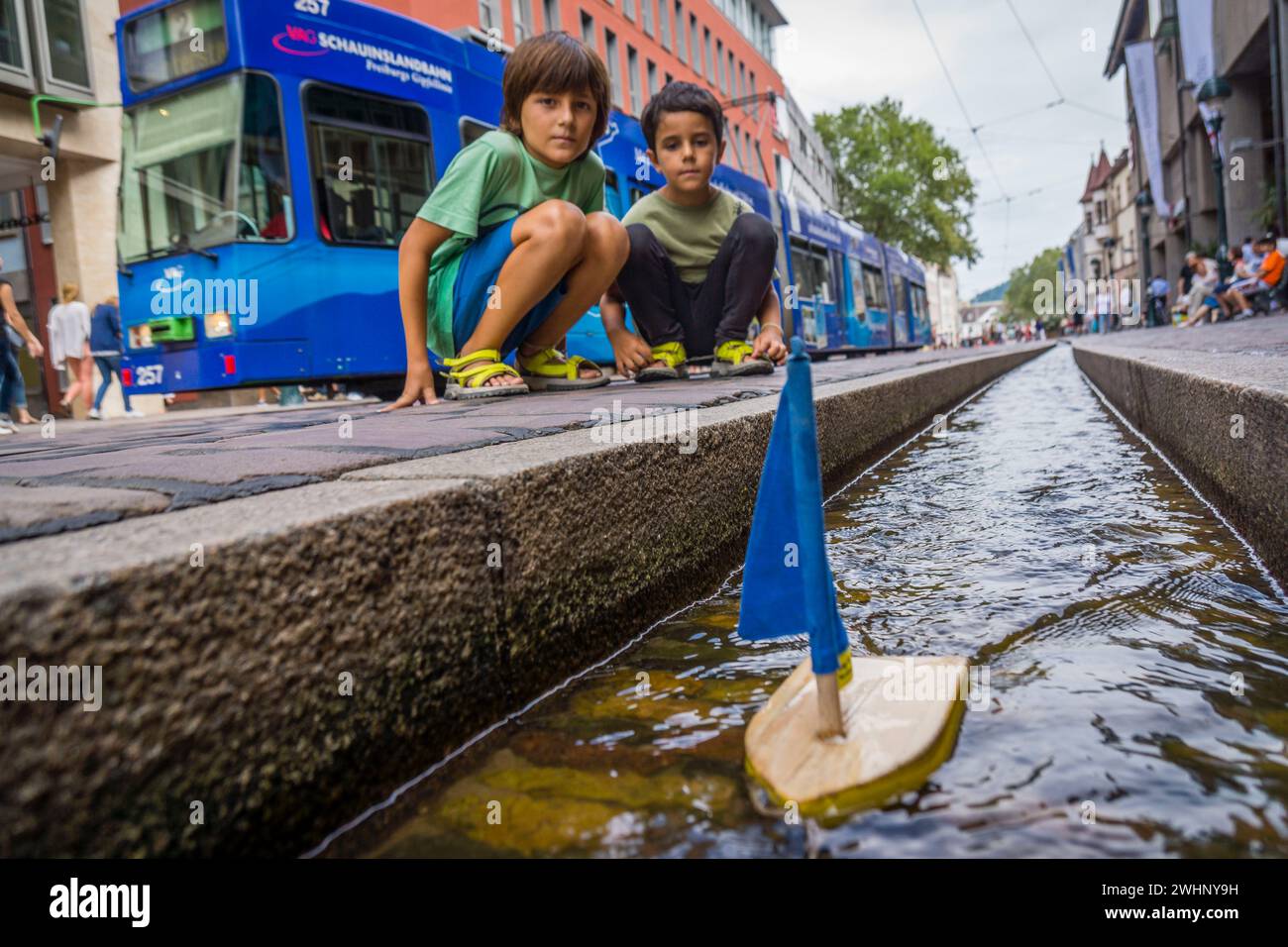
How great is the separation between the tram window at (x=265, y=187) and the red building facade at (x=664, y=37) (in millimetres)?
9427

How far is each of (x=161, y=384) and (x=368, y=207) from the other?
216cm

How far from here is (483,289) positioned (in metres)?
4.21

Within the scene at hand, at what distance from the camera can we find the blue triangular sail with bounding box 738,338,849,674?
3.85ft

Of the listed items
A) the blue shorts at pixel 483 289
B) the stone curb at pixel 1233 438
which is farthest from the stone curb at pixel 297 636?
the blue shorts at pixel 483 289

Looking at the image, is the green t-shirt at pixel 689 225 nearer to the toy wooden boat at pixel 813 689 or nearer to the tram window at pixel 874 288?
the toy wooden boat at pixel 813 689

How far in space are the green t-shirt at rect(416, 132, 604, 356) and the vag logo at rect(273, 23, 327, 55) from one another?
3711mm

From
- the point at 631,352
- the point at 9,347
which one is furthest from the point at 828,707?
the point at 9,347

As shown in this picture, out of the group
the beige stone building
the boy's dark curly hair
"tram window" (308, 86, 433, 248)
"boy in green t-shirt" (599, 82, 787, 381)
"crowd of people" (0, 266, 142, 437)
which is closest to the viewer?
the boy's dark curly hair

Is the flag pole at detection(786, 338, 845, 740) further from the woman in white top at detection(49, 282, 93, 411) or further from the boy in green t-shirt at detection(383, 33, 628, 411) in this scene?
the woman in white top at detection(49, 282, 93, 411)

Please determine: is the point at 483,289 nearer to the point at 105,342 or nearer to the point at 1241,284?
the point at 105,342

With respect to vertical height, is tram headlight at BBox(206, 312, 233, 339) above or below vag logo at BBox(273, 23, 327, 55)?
below

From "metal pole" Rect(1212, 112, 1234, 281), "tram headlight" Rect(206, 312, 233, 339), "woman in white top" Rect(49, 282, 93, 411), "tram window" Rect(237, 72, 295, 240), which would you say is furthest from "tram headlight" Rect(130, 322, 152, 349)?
"metal pole" Rect(1212, 112, 1234, 281)
